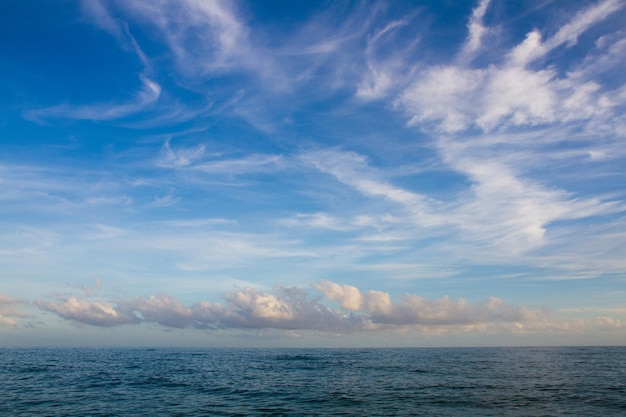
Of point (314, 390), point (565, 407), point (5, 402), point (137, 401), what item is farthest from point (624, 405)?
point (5, 402)

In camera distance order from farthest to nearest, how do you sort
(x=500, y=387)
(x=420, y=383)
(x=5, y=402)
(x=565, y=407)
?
1. (x=420, y=383)
2. (x=500, y=387)
3. (x=5, y=402)
4. (x=565, y=407)

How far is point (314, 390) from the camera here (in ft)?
195

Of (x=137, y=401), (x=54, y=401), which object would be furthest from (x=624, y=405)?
(x=54, y=401)

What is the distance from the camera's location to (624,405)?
147 feet

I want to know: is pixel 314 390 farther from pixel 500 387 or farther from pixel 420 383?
pixel 500 387

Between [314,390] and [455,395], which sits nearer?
[455,395]

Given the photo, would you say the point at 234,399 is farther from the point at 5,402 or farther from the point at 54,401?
the point at 5,402

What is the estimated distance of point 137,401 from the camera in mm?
50281

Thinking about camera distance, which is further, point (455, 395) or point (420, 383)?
point (420, 383)

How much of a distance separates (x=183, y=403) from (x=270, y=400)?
1030cm

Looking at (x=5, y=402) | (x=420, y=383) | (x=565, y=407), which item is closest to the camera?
(x=565, y=407)

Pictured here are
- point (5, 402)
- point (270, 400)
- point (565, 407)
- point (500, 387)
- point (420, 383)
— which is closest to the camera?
point (565, 407)

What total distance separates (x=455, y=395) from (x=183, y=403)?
3324 cm

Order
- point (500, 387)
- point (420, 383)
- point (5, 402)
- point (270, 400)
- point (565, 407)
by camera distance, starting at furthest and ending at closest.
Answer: point (420, 383) < point (500, 387) < point (270, 400) < point (5, 402) < point (565, 407)
